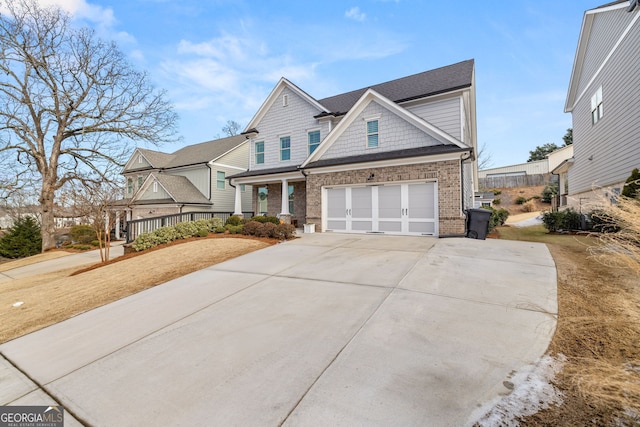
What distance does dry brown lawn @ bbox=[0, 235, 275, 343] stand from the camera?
516 centimetres

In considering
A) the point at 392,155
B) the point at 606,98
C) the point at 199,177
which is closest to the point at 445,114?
the point at 392,155

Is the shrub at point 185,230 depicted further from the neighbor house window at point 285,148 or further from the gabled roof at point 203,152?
the gabled roof at point 203,152

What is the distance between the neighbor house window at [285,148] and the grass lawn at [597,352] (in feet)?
47.4

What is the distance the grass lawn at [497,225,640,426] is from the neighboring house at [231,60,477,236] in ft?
19.0

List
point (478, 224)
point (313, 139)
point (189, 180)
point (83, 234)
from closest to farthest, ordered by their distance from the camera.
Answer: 1. point (478, 224)
2. point (313, 139)
3. point (83, 234)
4. point (189, 180)

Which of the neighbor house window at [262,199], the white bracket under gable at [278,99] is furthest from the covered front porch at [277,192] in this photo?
the white bracket under gable at [278,99]

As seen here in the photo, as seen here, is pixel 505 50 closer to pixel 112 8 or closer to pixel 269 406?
pixel 269 406

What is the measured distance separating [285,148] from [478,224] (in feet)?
38.5

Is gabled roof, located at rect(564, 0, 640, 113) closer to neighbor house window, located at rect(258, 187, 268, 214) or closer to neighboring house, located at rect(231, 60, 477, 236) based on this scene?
neighboring house, located at rect(231, 60, 477, 236)

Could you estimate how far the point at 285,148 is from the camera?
17.2 meters

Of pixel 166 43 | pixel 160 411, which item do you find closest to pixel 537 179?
pixel 166 43

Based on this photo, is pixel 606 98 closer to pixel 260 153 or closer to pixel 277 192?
pixel 277 192

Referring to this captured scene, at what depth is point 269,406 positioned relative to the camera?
7.54ft

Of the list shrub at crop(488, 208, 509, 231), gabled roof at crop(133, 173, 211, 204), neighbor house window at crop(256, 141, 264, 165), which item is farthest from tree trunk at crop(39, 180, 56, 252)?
shrub at crop(488, 208, 509, 231)
